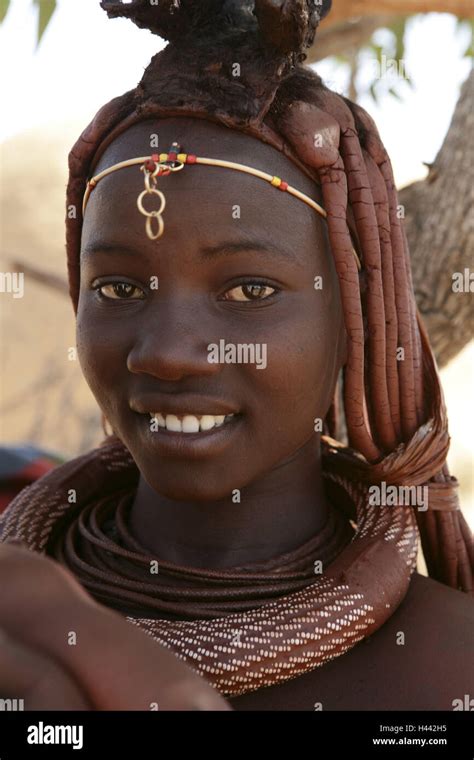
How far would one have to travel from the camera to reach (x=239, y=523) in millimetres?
2035

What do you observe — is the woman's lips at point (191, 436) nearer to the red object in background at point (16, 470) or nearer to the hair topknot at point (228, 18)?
the hair topknot at point (228, 18)

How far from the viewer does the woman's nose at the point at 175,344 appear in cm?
178

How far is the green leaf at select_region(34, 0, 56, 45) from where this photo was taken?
2.70 meters

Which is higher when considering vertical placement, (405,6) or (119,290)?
(405,6)

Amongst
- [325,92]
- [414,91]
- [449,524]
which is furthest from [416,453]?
[414,91]

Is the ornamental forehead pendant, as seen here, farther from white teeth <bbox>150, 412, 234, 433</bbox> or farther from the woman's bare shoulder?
the woman's bare shoulder

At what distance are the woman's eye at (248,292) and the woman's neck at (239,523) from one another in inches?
14.1

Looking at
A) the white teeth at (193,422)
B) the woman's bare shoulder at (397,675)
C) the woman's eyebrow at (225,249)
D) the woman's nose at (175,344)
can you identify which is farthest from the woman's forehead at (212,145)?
the woman's bare shoulder at (397,675)

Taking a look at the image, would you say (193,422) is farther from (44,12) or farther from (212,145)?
(44,12)

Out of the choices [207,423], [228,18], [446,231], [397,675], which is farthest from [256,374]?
[446,231]

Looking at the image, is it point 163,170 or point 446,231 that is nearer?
point 163,170

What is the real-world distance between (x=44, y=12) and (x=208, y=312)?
1260 mm
